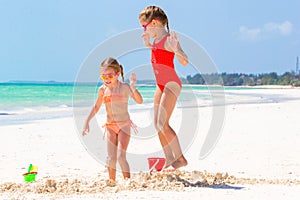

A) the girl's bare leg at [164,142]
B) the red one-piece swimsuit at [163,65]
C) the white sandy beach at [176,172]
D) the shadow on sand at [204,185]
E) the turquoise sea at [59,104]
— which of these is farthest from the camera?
the turquoise sea at [59,104]

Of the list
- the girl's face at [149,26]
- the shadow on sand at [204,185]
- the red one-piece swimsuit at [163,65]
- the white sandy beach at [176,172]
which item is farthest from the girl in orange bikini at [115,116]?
the shadow on sand at [204,185]

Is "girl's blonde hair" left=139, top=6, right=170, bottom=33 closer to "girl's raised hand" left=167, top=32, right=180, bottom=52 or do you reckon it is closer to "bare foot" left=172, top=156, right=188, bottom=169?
"girl's raised hand" left=167, top=32, right=180, bottom=52

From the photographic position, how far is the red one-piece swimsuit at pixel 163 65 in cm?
461

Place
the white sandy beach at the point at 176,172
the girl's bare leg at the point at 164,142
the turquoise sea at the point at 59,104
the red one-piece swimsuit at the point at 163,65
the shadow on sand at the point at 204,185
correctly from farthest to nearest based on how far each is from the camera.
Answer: the turquoise sea at the point at 59,104, the girl's bare leg at the point at 164,142, the red one-piece swimsuit at the point at 163,65, the shadow on sand at the point at 204,185, the white sandy beach at the point at 176,172

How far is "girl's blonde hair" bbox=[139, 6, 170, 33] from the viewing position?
4.68 meters

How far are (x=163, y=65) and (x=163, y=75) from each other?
0.36 feet

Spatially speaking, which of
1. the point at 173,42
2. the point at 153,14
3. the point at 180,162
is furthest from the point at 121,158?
the point at 153,14

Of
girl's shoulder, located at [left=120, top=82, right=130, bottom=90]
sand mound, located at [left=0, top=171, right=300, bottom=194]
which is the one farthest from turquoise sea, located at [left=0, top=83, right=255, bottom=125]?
sand mound, located at [left=0, top=171, right=300, bottom=194]

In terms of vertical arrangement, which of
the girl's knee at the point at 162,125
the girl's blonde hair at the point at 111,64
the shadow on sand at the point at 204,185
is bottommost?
the shadow on sand at the point at 204,185

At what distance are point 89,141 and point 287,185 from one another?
14.1ft

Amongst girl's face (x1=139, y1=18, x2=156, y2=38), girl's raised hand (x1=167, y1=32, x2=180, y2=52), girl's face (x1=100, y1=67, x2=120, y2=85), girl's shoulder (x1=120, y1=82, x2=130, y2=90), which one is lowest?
girl's shoulder (x1=120, y1=82, x2=130, y2=90)

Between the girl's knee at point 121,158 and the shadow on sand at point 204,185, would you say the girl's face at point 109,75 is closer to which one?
the girl's knee at point 121,158

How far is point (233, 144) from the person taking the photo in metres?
7.57

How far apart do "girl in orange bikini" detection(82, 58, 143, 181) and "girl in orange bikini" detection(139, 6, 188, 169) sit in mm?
347
